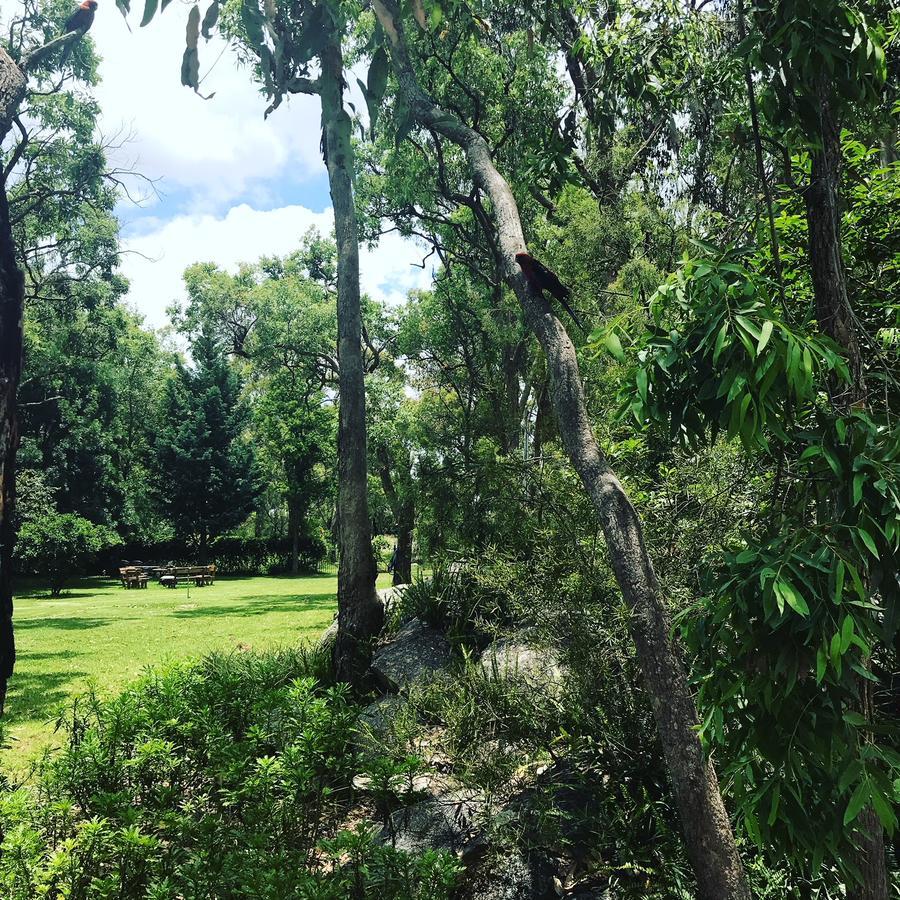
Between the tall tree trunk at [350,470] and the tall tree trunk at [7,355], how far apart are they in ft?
11.4

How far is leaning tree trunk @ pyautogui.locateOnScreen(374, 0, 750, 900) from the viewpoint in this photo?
3.47 meters

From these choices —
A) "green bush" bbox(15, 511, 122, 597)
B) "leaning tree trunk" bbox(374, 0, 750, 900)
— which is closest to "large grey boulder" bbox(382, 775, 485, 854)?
"leaning tree trunk" bbox(374, 0, 750, 900)

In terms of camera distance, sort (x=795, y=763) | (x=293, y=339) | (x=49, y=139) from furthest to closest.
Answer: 1. (x=293, y=339)
2. (x=49, y=139)
3. (x=795, y=763)

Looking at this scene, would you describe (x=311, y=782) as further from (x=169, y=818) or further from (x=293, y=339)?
(x=293, y=339)

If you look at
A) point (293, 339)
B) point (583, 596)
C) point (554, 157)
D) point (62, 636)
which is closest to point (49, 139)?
point (293, 339)

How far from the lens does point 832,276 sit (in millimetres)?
3080

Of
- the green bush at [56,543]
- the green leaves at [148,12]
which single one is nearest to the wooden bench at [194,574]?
the green bush at [56,543]

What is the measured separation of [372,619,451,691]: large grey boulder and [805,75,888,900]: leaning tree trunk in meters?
4.31

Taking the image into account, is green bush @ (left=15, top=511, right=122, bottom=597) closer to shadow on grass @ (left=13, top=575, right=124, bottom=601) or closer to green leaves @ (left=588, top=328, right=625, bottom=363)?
shadow on grass @ (left=13, top=575, right=124, bottom=601)

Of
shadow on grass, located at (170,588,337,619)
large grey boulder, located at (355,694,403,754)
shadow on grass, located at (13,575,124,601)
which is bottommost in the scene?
shadow on grass, located at (13,575,124,601)

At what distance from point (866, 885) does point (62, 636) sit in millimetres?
14656

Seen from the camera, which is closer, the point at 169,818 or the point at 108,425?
the point at 169,818

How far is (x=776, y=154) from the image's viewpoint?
4.02m

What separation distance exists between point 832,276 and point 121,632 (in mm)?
14494
